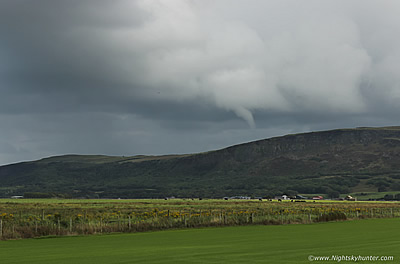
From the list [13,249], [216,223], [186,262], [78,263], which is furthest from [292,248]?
[216,223]

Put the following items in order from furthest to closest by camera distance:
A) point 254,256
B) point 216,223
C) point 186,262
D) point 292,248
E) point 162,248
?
point 216,223, point 162,248, point 292,248, point 254,256, point 186,262

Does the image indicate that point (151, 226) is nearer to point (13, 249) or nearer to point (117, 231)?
point (117, 231)

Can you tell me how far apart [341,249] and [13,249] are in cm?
1925

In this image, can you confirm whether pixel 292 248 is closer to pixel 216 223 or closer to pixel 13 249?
pixel 13 249

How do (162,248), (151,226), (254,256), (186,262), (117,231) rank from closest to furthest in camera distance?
1. (186,262)
2. (254,256)
3. (162,248)
4. (117,231)
5. (151,226)

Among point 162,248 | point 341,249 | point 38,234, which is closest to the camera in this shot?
point 341,249

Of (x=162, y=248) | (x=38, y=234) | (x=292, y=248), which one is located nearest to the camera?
(x=292, y=248)

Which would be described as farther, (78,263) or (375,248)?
(375,248)

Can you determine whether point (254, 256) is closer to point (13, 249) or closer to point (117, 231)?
point (13, 249)

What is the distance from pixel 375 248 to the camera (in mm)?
25344

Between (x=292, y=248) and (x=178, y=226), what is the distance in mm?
25495

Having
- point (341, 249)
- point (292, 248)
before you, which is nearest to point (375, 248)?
point (341, 249)

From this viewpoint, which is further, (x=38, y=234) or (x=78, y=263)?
(x=38, y=234)

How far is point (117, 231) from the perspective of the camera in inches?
1834
